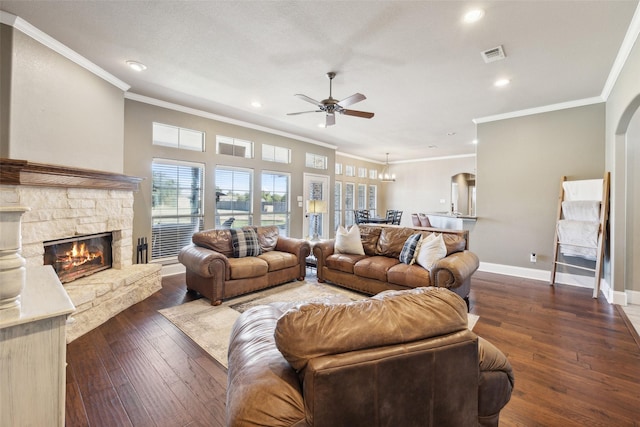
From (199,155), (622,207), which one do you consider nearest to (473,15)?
(622,207)

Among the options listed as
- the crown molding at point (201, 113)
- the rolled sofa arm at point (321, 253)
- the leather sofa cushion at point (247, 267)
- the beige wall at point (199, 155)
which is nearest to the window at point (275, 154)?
the beige wall at point (199, 155)

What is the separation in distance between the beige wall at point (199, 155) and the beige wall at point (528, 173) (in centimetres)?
388

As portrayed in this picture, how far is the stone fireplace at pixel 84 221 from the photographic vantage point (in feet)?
8.17

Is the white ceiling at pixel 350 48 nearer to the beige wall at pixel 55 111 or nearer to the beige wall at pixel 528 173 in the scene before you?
the beige wall at pixel 55 111

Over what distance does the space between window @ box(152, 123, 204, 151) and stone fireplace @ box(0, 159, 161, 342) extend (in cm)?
109

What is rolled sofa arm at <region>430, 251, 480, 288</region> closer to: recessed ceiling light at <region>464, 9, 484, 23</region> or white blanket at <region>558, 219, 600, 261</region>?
white blanket at <region>558, 219, 600, 261</region>

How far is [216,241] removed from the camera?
385cm

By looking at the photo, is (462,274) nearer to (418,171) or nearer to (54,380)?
(54,380)

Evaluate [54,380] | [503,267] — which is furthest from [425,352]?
[503,267]

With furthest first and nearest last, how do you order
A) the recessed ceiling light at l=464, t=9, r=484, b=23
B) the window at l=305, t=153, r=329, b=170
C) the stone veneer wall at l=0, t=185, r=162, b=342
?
the window at l=305, t=153, r=329, b=170
the stone veneer wall at l=0, t=185, r=162, b=342
the recessed ceiling light at l=464, t=9, r=484, b=23

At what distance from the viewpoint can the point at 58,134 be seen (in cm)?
301

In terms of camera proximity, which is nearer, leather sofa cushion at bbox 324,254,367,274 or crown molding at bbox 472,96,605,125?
leather sofa cushion at bbox 324,254,367,274

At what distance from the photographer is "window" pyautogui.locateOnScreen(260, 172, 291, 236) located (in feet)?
19.8

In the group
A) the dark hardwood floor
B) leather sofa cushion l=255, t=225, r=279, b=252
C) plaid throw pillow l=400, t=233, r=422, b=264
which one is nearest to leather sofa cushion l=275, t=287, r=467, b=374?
the dark hardwood floor
